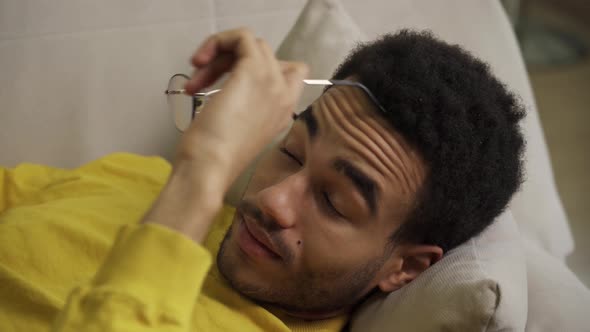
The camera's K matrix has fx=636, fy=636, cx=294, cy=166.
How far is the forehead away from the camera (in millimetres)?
926

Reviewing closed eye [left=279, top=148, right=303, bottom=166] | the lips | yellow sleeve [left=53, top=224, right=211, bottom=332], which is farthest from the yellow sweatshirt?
closed eye [left=279, top=148, right=303, bottom=166]

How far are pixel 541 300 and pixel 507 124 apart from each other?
0.93 feet

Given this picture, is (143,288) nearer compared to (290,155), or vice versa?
(143,288)

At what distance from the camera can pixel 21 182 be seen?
1215 mm

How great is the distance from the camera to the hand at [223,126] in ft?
2.17

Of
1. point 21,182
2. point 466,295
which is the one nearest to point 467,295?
point 466,295

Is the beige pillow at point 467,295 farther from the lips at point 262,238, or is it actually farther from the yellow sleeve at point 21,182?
the yellow sleeve at point 21,182

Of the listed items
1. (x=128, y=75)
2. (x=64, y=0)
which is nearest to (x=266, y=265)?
(x=128, y=75)

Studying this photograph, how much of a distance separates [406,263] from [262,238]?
10.0 inches

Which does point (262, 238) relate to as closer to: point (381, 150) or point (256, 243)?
point (256, 243)

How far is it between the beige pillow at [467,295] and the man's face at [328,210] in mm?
74

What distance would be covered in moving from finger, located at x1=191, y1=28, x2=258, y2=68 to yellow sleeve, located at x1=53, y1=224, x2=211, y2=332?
208 mm

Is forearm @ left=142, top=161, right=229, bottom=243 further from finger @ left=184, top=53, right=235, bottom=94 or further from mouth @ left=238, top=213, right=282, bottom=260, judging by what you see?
mouth @ left=238, top=213, right=282, bottom=260

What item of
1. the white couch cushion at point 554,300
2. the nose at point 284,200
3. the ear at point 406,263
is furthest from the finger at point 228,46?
the white couch cushion at point 554,300
